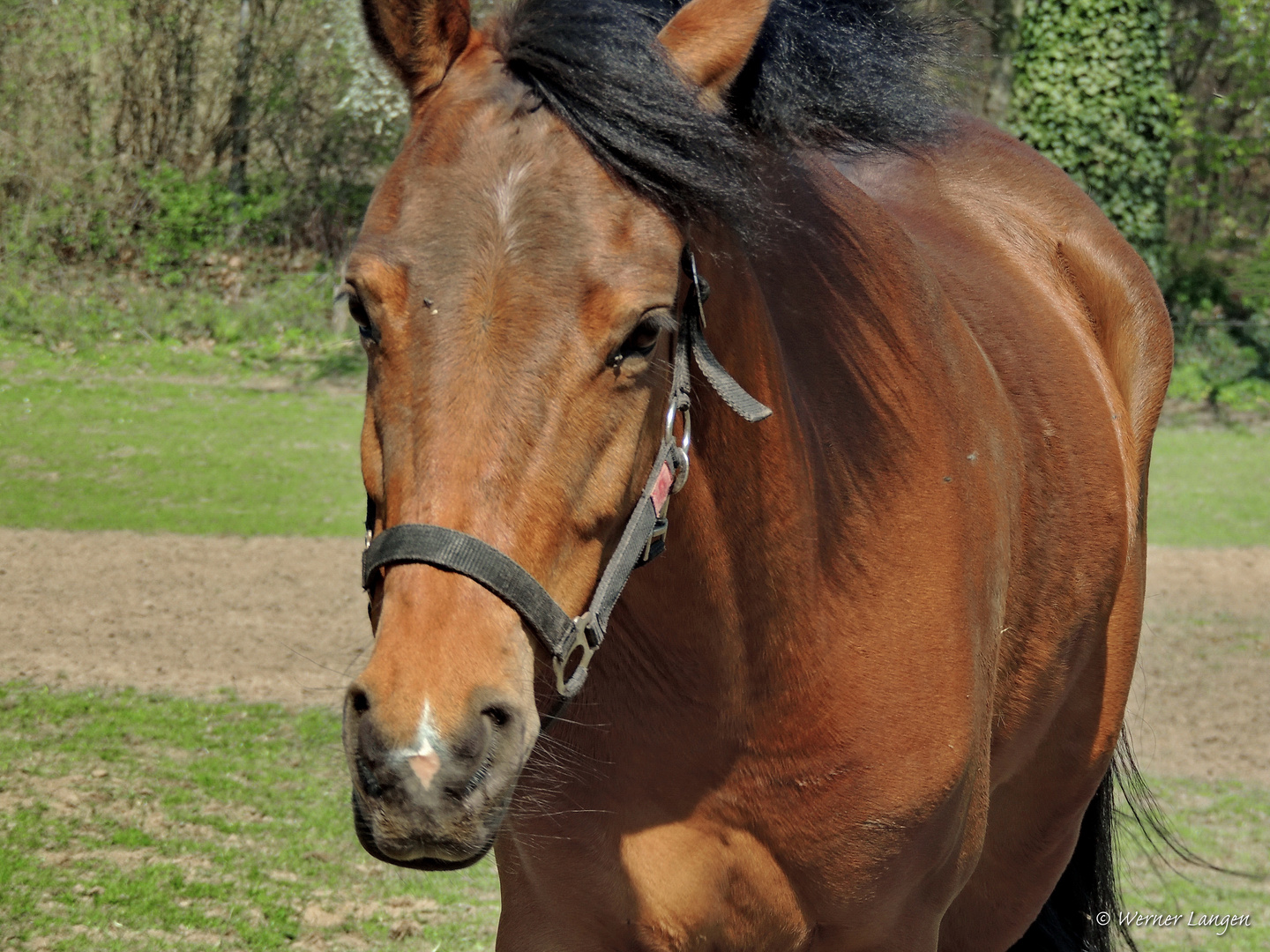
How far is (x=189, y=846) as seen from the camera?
390 centimetres

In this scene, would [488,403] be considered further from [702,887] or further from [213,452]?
[213,452]

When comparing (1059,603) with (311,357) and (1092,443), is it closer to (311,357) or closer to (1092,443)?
(1092,443)

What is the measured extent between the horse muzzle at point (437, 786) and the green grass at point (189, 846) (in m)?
2.26

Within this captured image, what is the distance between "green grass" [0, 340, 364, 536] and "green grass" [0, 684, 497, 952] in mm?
3177

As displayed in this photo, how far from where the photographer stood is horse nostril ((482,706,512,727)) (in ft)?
4.53

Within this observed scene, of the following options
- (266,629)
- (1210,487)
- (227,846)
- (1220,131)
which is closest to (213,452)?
(266,629)

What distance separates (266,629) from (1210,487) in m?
7.77

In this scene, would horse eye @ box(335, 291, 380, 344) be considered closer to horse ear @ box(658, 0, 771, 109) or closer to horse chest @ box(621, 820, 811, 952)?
horse ear @ box(658, 0, 771, 109)

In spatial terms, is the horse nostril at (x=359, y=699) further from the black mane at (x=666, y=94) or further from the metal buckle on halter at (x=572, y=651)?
→ the black mane at (x=666, y=94)

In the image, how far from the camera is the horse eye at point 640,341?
4.99ft

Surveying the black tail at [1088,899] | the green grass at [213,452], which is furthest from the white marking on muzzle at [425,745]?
the green grass at [213,452]

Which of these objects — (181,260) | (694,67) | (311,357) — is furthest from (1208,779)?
(181,260)

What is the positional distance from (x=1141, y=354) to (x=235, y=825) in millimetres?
3239

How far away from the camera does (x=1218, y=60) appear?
15266 millimetres
